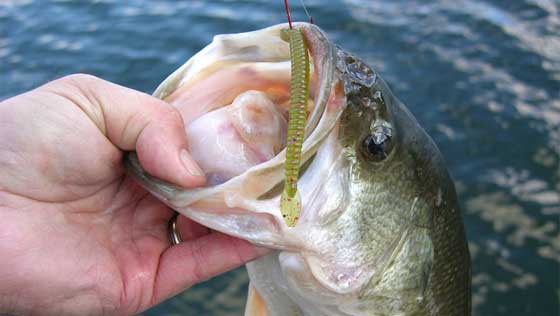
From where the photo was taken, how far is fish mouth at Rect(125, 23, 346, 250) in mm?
1669

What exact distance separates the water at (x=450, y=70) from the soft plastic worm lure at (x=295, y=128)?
275 cm

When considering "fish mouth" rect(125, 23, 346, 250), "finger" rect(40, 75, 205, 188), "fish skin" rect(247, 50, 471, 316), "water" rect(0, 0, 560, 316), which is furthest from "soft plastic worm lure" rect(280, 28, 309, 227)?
"water" rect(0, 0, 560, 316)

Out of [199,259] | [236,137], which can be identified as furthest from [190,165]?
[199,259]

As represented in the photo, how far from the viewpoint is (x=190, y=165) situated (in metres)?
1.69

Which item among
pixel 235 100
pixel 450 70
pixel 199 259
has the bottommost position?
pixel 450 70

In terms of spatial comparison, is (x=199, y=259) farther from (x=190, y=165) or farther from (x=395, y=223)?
(x=395, y=223)

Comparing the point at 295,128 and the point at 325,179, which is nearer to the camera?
the point at 295,128

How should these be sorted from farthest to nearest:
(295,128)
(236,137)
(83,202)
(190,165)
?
(83,202) < (236,137) < (190,165) < (295,128)

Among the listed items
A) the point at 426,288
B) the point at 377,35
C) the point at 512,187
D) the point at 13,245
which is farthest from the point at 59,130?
the point at 377,35

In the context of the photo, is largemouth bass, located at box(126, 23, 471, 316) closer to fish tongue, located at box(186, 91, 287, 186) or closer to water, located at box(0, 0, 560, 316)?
fish tongue, located at box(186, 91, 287, 186)

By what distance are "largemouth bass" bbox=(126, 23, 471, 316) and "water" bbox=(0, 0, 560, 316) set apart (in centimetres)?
245

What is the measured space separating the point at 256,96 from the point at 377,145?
424 mm

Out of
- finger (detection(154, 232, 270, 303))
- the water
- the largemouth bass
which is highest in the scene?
the largemouth bass

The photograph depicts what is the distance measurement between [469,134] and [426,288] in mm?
3627
